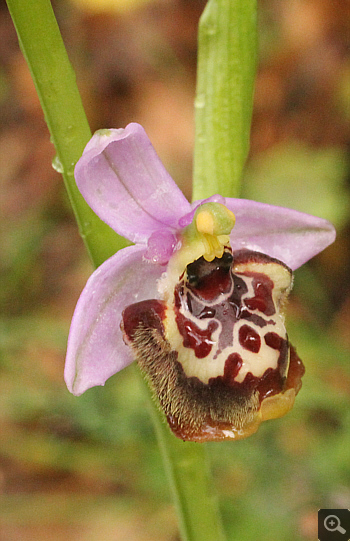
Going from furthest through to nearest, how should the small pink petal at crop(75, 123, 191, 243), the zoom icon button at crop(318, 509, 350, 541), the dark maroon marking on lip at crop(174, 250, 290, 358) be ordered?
the zoom icon button at crop(318, 509, 350, 541) < the dark maroon marking on lip at crop(174, 250, 290, 358) < the small pink petal at crop(75, 123, 191, 243)

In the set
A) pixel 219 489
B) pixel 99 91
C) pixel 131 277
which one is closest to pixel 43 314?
pixel 219 489

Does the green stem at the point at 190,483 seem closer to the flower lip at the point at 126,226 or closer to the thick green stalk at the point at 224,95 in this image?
the flower lip at the point at 126,226

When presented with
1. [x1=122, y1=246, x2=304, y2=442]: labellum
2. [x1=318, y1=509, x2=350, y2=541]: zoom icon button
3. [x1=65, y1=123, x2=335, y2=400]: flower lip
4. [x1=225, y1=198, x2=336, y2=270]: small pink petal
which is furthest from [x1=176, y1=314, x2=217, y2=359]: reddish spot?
[x1=318, y1=509, x2=350, y2=541]: zoom icon button

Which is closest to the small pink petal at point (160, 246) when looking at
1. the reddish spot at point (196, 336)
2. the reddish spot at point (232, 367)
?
the reddish spot at point (196, 336)

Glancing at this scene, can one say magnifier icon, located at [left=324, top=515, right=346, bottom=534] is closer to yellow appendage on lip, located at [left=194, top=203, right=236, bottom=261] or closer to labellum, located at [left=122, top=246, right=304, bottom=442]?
labellum, located at [left=122, top=246, right=304, bottom=442]

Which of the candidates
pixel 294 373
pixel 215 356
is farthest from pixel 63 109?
pixel 294 373

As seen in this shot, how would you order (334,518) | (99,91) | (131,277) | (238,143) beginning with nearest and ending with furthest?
(131,277), (238,143), (334,518), (99,91)

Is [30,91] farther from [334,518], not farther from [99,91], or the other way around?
[334,518]

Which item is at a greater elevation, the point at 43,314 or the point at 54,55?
the point at 54,55

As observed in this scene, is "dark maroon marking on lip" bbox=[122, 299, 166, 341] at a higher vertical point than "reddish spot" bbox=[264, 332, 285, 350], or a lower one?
higher
